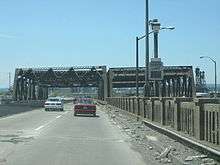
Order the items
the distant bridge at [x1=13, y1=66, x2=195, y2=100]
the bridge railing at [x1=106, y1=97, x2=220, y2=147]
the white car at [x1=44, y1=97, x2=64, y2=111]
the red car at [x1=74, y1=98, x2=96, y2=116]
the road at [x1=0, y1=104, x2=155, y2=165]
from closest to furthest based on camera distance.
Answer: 1. the road at [x1=0, y1=104, x2=155, y2=165]
2. the bridge railing at [x1=106, y1=97, x2=220, y2=147]
3. the red car at [x1=74, y1=98, x2=96, y2=116]
4. the white car at [x1=44, y1=97, x2=64, y2=111]
5. the distant bridge at [x1=13, y1=66, x2=195, y2=100]

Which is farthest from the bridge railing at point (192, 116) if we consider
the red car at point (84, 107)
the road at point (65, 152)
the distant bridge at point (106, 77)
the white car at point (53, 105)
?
the distant bridge at point (106, 77)

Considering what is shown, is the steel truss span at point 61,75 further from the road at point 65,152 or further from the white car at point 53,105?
the road at point 65,152

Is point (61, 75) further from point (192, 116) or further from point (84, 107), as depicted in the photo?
point (192, 116)

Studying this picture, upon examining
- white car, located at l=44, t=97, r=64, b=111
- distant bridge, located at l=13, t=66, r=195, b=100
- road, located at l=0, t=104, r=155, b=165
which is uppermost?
distant bridge, located at l=13, t=66, r=195, b=100

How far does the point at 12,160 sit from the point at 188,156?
4656 mm

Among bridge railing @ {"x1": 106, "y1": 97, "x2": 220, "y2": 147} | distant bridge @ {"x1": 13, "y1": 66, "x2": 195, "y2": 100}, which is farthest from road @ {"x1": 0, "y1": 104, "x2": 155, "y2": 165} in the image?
distant bridge @ {"x1": 13, "y1": 66, "x2": 195, "y2": 100}

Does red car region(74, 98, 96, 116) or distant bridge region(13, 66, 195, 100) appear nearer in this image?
red car region(74, 98, 96, 116)

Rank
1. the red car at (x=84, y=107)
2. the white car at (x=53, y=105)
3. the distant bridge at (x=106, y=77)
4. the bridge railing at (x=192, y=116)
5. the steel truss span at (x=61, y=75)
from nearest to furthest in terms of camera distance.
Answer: the bridge railing at (x=192, y=116) → the red car at (x=84, y=107) → the white car at (x=53, y=105) → the distant bridge at (x=106, y=77) → the steel truss span at (x=61, y=75)

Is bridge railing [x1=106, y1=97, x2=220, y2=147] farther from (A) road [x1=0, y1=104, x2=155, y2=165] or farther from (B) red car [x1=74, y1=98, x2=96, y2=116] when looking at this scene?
(B) red car [x1=74, y1=98, x2=96, y2=116]

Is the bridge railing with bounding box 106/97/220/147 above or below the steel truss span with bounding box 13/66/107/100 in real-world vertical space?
below

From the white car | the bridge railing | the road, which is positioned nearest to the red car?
the white car

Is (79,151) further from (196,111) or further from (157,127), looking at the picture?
(157,127)

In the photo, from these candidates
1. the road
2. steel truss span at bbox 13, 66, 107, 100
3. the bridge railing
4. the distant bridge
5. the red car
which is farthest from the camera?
steel truss span at bbox 13, 66, 107, 100

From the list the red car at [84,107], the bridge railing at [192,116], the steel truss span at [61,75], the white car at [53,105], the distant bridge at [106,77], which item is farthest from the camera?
Answer: the steel truss span at [61,75]
